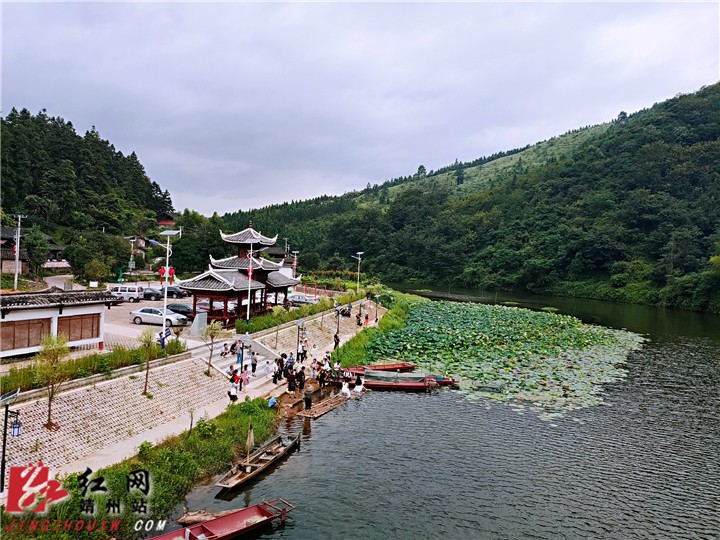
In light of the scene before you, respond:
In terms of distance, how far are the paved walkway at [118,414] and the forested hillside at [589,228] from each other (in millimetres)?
72843

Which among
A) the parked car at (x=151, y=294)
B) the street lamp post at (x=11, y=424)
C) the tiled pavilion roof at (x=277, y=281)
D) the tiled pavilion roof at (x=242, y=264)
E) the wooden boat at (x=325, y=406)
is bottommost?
the wooden boat at (x=325, y=406)

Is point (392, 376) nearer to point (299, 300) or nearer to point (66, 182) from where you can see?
point (299, 300)

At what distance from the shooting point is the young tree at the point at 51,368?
53.0 feet

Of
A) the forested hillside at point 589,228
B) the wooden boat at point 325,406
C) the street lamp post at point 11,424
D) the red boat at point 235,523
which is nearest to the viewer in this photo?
the red boat at point 235,523

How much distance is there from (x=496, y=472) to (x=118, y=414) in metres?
14.0

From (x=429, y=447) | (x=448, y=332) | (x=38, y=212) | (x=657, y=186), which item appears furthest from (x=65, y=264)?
(x=657, y=186)

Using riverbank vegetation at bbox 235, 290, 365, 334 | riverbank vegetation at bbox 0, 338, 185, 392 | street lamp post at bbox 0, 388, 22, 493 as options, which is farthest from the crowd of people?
street lamp post at bbox 0, 388, 22, 493

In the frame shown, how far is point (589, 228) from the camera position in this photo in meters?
100

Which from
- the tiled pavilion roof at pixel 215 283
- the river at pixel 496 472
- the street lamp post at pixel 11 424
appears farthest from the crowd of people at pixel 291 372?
the street lamp post at pixel 11 424

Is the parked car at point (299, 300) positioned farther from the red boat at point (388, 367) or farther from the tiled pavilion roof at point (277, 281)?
the red boat at point (388, 367)

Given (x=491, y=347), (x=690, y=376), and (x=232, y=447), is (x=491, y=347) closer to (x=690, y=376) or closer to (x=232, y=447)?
(x=690, y=376)

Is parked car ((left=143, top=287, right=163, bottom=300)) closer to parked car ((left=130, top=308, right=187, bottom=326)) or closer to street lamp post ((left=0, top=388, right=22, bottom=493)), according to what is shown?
parked car ((left=130, top=308, right=187, bottom=326))

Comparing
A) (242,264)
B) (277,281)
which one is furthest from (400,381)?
(277,281)

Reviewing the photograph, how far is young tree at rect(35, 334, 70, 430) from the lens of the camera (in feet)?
53.0
